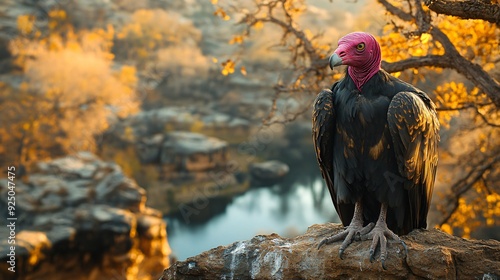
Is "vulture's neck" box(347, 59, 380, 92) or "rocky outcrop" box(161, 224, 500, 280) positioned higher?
"vulture's neck" box(347, 59, 380, 92)

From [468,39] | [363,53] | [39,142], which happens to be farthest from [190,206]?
[363,53]

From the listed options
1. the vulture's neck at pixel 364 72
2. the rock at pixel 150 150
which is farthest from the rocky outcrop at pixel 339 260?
the rock at pixel 150 150

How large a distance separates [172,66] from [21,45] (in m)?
14.0

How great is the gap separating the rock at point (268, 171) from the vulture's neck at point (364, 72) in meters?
26.1

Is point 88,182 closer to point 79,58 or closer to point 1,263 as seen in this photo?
point 1,263

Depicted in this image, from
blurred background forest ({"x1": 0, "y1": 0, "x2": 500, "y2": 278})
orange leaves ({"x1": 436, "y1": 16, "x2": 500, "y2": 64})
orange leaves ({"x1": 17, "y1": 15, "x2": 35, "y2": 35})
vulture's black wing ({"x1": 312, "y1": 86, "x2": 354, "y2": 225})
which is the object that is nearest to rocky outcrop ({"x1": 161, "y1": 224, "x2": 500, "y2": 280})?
vulture's black wing ({"x1": 312, "y1": 86, "x2": 354, "y2": 225})

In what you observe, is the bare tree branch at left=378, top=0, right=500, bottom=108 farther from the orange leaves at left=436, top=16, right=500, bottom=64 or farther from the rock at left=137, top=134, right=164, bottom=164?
the rock at left=137, top=134, right=164, bottom=164

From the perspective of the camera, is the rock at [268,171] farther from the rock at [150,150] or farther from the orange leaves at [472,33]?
the orange leaves at [472,33]

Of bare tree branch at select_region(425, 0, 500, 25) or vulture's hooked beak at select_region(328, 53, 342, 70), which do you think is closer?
vulture's hooked beak at select_region(328, 53, 342, 70)

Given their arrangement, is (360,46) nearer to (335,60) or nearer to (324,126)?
(335,60)

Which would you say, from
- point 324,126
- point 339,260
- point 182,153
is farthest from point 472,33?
point 182,153

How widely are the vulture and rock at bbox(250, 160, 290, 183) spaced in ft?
84.5

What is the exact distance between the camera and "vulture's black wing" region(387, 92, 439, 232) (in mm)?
3914

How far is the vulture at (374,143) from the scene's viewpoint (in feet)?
13.1
